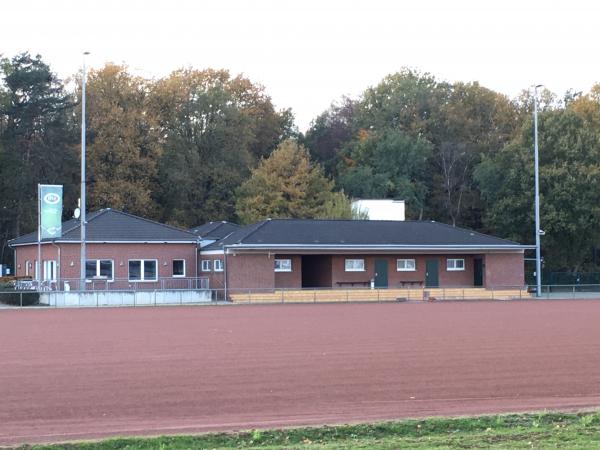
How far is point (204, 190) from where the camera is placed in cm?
8012

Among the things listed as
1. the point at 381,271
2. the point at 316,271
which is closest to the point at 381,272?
the point at 381,271

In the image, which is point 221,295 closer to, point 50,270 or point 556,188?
point 50,270

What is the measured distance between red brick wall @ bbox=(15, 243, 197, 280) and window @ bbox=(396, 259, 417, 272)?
1281 centimetres

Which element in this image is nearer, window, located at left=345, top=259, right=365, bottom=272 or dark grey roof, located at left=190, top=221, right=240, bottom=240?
window, located at left=345, top=259, right=365, bottom=272

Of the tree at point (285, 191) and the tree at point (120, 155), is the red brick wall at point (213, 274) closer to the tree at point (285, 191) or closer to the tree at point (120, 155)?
the tree at point (285, 191)

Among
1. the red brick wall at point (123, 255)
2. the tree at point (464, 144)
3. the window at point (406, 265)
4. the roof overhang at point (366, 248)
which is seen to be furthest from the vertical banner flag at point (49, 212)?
the tree at point (464, 144)

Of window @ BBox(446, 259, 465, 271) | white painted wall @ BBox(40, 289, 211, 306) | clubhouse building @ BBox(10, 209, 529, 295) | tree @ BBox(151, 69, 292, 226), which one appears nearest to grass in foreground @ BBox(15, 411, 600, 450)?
white painted wall @ BBox(40, 289, 211, 306)

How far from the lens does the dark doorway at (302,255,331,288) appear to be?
2394 inches

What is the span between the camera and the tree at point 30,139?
238 ft

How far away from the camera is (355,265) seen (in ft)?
200

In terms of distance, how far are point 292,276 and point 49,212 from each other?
1554 centimetres

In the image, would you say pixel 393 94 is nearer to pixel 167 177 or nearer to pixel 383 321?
pixel 167 177

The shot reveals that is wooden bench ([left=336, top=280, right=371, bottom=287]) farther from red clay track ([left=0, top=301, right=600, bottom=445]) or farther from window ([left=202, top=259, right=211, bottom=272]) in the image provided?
red clay track ([left=0, top=301, right=600, bottom=445])

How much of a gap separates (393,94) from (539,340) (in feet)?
219
